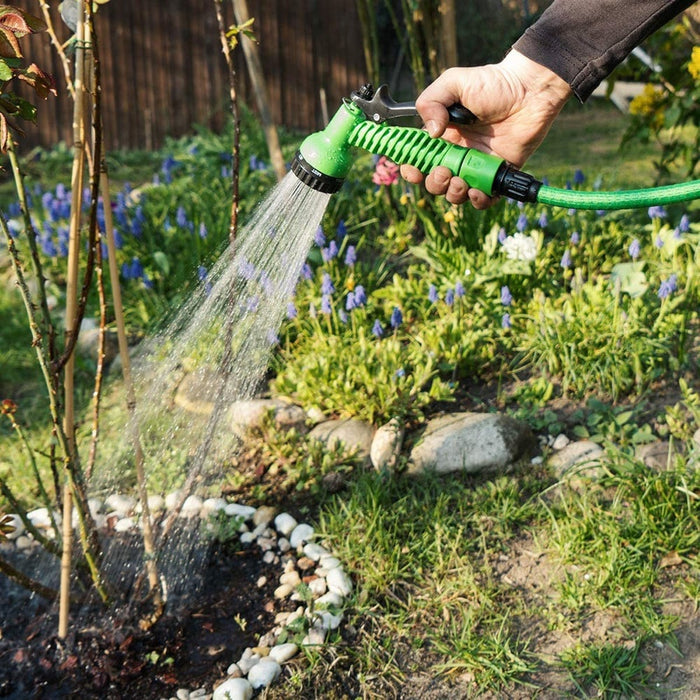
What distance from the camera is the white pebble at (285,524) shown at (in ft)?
8.29

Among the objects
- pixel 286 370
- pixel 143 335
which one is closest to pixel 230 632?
pixel 286 370

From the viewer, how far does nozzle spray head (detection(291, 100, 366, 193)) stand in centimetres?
169

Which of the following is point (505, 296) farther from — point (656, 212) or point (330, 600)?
point (330, 600)

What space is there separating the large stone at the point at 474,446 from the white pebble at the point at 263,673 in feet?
2.71

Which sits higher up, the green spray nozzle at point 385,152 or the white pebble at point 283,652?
the green spray nozzle at point 385,152

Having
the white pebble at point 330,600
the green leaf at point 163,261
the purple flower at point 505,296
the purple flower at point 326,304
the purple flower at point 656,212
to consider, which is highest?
the purple flower at point 656,212

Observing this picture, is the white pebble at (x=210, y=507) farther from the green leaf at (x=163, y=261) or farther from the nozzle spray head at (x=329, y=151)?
the green leaf at (x=163, y=261)

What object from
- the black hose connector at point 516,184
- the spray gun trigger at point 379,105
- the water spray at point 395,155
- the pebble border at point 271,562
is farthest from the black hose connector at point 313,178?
the pebble border at point 271,562

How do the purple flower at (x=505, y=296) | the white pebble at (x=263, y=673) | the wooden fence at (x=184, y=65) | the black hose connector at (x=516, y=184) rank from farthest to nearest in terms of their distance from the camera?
the wooden fence at (x=184, y=65), the purple flower at (x=505, y=296), the white pebble at (x=263, y=673), the black hose connector at (x=516, y=184)

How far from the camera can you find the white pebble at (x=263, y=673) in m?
2.02

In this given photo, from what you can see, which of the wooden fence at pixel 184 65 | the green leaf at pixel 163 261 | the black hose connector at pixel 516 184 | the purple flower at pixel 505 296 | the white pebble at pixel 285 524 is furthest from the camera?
the wooden fence at pixel 184 65

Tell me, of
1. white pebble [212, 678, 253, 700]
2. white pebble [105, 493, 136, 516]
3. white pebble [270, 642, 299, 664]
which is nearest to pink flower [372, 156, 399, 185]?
white pebble [105, 493, 136, 516]

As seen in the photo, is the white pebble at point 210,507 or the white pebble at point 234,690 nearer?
the white pebble at point 234,690

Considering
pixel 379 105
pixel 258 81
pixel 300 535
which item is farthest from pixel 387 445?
pixel 258 81
